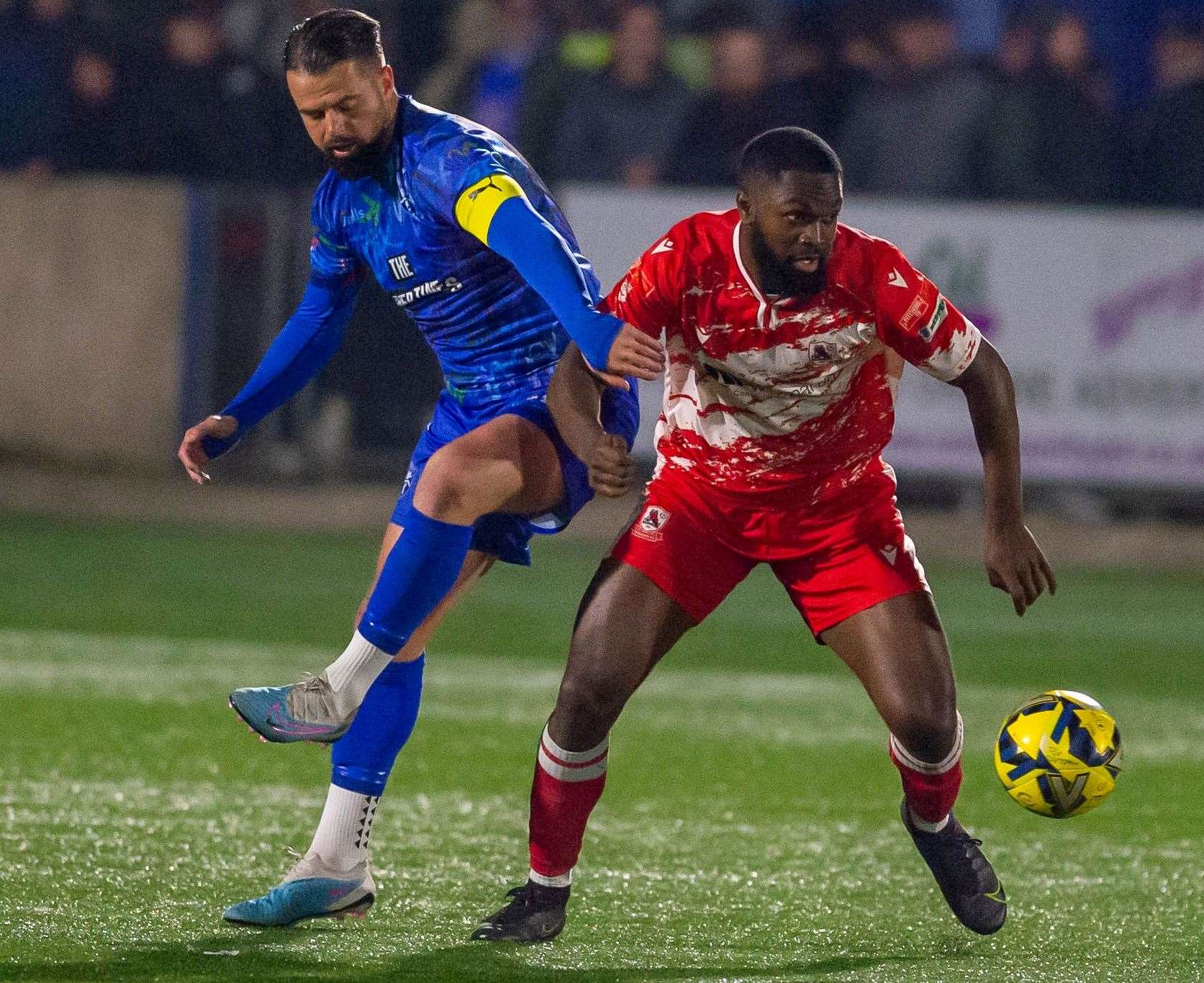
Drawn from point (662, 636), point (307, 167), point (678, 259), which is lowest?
point (307, 167)

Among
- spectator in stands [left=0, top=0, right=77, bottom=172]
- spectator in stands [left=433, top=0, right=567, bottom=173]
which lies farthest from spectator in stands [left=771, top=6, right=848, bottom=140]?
spectator in stands [left=0, top=0, right=77, bottom=172]

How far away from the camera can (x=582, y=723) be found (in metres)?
4.87

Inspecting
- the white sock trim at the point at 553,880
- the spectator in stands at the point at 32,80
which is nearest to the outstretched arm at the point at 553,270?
the white sock trim at the point at 553,880

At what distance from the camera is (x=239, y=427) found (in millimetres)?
5387

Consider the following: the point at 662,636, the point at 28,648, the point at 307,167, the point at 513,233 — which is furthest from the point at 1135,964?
the point at 307,167

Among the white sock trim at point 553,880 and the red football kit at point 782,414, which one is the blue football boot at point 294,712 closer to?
the white sock trim at point 553,880

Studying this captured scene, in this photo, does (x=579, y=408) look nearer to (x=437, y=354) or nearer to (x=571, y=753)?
(x=437, y=354)

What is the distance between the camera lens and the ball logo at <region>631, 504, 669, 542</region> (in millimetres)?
4938

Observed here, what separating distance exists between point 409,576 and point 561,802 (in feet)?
2.14

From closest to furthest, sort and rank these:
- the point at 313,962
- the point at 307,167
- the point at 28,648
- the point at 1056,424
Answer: the point at 313,962 → the point at 28,648 → the point at 1056,424 → the point at 307,167

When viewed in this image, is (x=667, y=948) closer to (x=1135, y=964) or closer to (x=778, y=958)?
(x=778, y=958)

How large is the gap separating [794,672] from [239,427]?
15.0ft

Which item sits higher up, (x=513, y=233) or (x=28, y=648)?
(x=513, y=233)

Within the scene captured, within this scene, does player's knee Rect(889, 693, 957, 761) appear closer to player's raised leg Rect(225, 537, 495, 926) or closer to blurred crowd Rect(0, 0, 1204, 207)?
player's raised leg Rect(225, 537, 495, 926)
